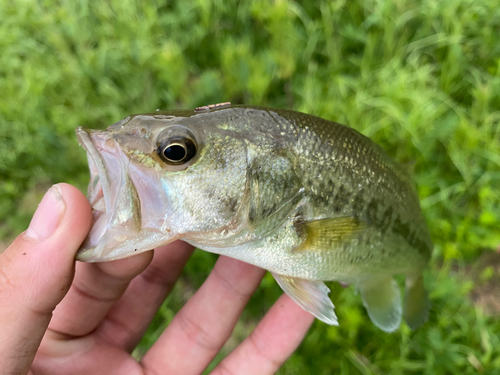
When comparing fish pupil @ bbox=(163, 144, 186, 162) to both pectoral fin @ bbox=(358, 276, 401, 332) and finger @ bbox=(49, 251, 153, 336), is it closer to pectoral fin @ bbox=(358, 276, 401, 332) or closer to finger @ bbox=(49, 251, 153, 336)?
finger @ bbox=(49, 251, 153, 336)

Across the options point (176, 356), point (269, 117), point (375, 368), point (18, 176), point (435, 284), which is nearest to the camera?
point (269, 117)

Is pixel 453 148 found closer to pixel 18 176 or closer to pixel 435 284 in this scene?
pixel 435 284

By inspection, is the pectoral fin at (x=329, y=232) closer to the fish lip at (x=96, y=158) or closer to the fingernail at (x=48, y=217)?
the fish lip at (x=96, y=158)

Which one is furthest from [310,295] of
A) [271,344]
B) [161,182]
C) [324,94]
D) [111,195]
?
[324,94]

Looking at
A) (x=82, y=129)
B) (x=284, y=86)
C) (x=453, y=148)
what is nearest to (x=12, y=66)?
(x=284, y=86)

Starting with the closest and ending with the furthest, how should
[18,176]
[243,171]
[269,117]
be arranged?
1. [243,171]
2. [269,117]
3. [18,176]

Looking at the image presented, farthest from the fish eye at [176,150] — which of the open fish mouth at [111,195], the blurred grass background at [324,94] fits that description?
the blurred grass background at [324,94]
